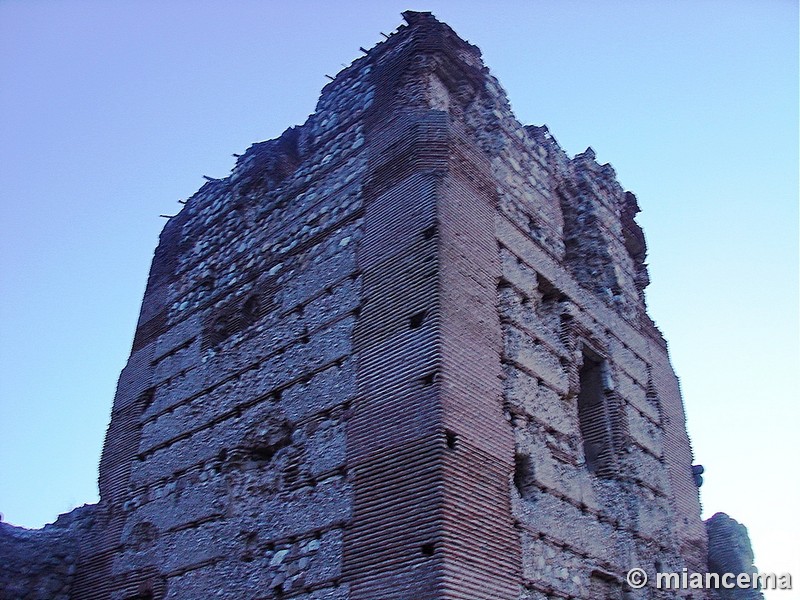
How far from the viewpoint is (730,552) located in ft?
28.2

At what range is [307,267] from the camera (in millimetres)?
7531

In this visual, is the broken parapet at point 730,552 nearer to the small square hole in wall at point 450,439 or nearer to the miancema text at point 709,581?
the miancema text at point 709,581

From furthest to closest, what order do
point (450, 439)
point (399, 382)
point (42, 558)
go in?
point (42, 558), point (399, 382), point (450, 439)

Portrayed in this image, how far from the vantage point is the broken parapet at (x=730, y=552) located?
8.48 m

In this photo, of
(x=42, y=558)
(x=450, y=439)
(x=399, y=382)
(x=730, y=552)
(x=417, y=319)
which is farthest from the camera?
(x=730, y=552)

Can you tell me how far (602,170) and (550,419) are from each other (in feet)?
17.2

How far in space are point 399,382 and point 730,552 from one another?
213 inches

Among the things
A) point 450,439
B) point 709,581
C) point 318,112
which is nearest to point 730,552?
point 709,581

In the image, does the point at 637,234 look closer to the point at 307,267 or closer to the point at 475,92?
the point at 475,92

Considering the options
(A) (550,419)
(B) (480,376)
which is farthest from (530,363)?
(B) (480,376)

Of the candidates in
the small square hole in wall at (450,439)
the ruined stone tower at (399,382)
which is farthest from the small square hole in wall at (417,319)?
the small square hole in wall at (450,439)

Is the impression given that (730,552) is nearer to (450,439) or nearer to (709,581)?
(709,581)

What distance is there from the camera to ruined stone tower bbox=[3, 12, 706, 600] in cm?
543

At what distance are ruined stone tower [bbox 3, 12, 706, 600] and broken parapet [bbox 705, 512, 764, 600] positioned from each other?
11.7 inches
